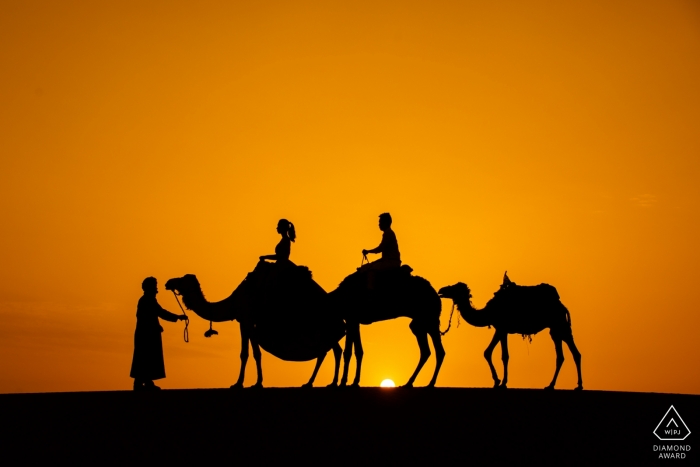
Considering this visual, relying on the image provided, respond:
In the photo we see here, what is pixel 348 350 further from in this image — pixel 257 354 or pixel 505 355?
pixel 505 355

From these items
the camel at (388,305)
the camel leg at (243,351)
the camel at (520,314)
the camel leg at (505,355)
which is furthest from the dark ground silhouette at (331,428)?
the camel at (520,314)

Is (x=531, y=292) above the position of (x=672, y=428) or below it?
above

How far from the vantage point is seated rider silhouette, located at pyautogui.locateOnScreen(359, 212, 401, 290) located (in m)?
24.0

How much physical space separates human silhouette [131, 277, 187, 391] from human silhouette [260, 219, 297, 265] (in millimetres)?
2333

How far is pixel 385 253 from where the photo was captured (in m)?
24.0

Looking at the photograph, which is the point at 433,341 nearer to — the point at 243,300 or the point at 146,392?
the point at 243,300

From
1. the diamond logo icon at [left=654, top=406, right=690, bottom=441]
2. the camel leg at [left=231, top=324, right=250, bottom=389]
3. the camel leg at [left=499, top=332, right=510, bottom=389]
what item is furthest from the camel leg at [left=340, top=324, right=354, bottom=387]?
the diamond logo icon at [left=654, top=406, right=690, bottom=441]

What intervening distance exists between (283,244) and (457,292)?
5.26 meters

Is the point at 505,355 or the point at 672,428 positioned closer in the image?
the point at 672,428

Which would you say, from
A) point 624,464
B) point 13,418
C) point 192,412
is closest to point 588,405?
point 624,464

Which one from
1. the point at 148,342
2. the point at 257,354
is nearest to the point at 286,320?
the point at 257,354

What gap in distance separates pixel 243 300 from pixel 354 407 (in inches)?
196

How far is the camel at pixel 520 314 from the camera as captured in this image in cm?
2669

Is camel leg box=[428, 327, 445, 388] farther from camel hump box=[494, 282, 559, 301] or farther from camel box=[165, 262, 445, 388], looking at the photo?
camel hump box=[494, 282, 559, 301]
